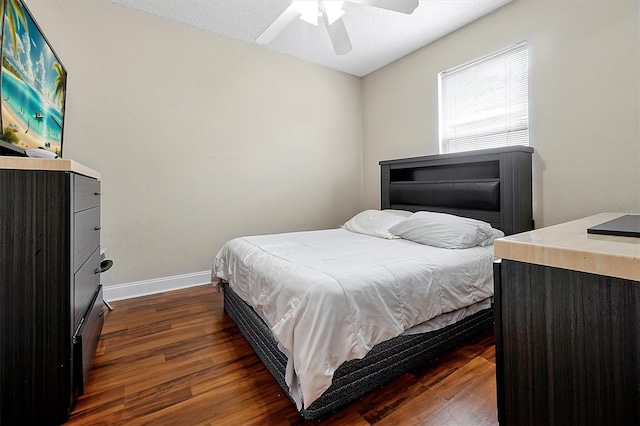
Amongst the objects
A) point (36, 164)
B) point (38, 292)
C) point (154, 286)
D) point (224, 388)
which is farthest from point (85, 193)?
point (154, 286)

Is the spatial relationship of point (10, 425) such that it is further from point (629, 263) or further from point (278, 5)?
point (278, 5)

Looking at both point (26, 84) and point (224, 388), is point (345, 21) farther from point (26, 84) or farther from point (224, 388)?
point (224, 388)

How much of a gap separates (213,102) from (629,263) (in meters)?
3.43

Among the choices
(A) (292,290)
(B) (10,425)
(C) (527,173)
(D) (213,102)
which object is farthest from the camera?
(D) (213,102)

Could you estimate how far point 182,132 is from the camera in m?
3.01

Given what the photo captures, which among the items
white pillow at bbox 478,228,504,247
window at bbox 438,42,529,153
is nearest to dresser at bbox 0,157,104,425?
white pillow at bbox 478,228,504,247

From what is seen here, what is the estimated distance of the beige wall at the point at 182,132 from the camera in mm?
2598

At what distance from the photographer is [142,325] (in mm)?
2205

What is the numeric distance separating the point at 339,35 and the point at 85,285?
242 cm

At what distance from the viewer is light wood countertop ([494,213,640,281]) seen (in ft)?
1.63

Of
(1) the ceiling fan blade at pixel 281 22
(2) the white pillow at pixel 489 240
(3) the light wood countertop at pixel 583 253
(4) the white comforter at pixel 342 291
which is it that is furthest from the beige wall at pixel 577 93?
(3) the light wood countertop at pixel 583 253

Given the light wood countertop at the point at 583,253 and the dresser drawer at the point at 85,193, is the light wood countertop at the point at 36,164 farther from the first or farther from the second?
the light wood countertop at the point at 583,253

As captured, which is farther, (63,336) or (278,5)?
(278,5)

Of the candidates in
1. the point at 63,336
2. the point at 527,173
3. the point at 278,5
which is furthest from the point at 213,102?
the point at 527,173
